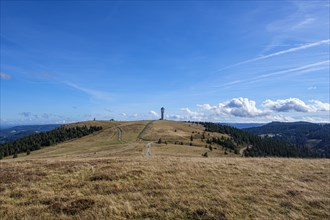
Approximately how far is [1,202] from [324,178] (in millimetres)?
22005

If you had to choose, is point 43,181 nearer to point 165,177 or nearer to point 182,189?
point 165,177

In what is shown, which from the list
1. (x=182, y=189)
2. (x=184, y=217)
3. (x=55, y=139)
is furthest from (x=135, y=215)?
(x=55, y=139)

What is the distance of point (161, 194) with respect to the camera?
534 inches

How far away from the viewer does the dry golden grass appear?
1098cm

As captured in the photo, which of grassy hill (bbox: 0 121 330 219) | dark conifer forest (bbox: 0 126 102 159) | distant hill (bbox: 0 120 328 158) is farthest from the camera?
dark conifer forest (bbox: 0 126 102 159)

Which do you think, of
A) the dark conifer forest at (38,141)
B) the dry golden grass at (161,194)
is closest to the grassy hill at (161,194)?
the dry golden grass at (161,194)

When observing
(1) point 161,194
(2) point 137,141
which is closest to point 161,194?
(1) point 161,194

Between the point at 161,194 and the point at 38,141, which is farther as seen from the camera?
the point at 38,141

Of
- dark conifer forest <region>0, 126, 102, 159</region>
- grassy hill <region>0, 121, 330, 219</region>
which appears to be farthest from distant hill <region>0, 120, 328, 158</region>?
grassy hill <region>0, 121, 330, 219</region>

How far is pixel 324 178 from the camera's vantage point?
20.1m

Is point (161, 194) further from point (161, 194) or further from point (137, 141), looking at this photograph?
point (137, 141)

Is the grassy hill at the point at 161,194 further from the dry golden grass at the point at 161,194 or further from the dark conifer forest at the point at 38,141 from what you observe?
the dark conifer forest at the point at 38,141

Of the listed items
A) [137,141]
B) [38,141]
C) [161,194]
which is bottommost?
[38,141]

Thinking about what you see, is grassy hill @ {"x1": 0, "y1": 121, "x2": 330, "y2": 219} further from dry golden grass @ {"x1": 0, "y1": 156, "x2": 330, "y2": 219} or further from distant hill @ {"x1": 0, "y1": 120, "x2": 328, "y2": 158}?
distant hill @ {"x1": 0, "y1": 120, "x2": 328, "y2": 158}
